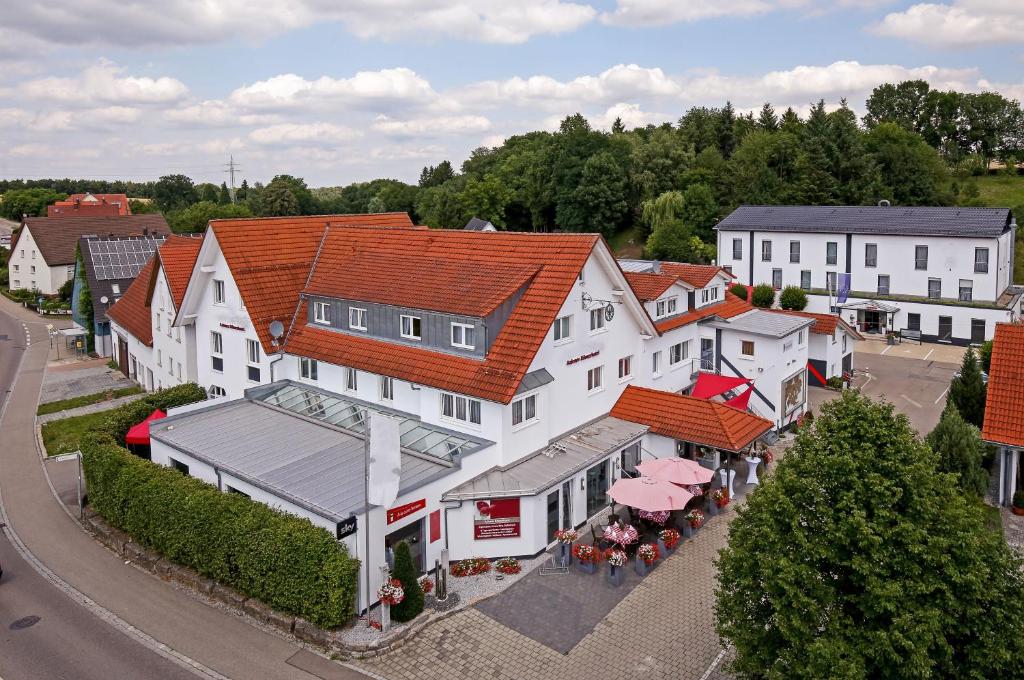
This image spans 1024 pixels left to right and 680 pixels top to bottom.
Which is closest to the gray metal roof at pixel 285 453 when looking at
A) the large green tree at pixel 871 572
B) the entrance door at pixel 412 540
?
the entrance door at pixel 412 540

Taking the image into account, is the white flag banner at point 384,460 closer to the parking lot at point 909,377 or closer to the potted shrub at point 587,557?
the potted shrub at point 587,557

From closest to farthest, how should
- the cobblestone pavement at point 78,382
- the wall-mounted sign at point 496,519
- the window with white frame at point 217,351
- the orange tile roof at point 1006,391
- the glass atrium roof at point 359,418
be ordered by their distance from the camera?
the wall-mounted sign at point 496,519
the glass atrium roof at point 359,418
the orange tile roof at point 1006,391
the window with white frame at point 217,351
the cobblestone pavement at point 78,382

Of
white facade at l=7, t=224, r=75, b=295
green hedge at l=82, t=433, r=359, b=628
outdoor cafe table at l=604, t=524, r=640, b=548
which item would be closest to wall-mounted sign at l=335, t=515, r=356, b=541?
green hedge at l=82, t=433, r=359, b=628

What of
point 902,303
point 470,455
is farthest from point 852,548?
point 902,303

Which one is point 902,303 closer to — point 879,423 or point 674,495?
point 674,495

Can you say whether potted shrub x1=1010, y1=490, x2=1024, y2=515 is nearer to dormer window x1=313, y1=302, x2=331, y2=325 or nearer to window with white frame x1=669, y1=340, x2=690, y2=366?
window with white frame x1=669, y1=340, x2=690, y2=366

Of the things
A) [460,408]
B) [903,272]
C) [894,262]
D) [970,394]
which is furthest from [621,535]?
[894,262]

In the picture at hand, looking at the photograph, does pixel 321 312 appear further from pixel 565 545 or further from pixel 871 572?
pixel 871 572

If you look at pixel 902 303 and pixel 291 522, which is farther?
pixel 902 303
